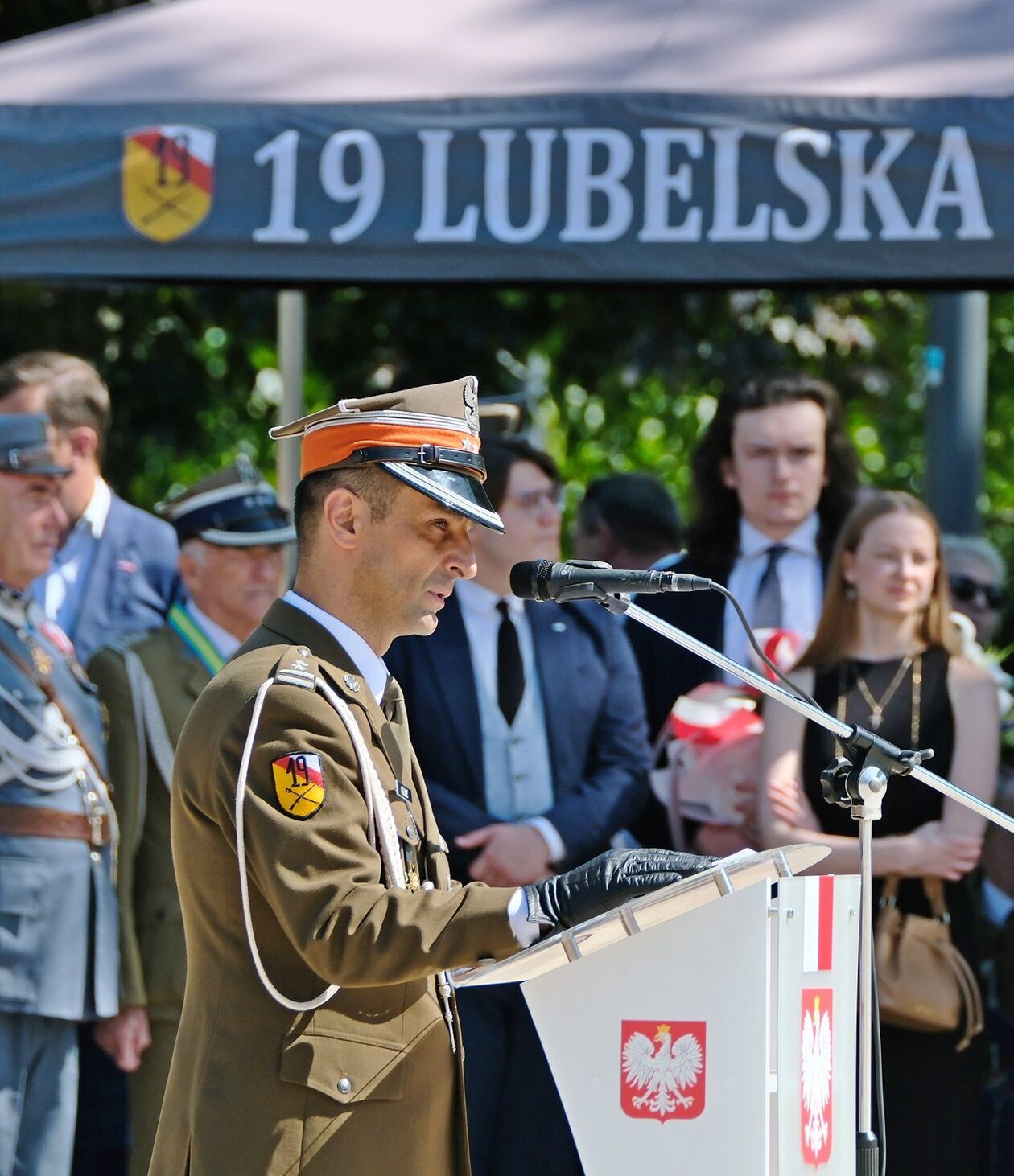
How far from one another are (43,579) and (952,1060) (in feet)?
9.27

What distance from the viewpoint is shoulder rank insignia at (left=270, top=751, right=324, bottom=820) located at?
98.0 inches

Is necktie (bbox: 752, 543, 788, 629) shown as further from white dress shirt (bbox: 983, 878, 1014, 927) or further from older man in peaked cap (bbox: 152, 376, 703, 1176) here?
older man in peaked cap (bbox: 152, 376, 703, 1176)

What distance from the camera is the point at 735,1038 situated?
8.10 ft

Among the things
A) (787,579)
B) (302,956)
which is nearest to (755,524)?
(787,579)

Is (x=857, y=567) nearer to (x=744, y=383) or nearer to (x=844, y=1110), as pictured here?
(x=744, y=383)

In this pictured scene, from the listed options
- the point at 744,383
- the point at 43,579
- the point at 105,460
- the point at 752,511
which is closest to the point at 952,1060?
the point at 752,511

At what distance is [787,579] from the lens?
197 inches

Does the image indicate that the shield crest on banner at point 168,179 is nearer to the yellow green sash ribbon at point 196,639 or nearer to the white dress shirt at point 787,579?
the yellow green sash ribbon at point 196,639

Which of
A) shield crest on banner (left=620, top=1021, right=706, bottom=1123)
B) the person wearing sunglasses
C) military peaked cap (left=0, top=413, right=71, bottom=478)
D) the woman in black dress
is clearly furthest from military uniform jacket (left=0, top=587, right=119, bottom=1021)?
the person wearing sunglasses

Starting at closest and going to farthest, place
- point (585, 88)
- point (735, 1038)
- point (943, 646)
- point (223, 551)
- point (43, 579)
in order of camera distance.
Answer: point (735, 1038), point (585, 88), point (943, 646), point (223, 551), point (43, 579)

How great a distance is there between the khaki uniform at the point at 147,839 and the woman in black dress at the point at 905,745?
4.95ft

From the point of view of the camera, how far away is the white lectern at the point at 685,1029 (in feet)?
8.05

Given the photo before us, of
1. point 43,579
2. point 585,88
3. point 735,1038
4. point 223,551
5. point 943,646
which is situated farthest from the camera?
point 43,579

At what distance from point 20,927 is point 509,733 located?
4.22 ft
